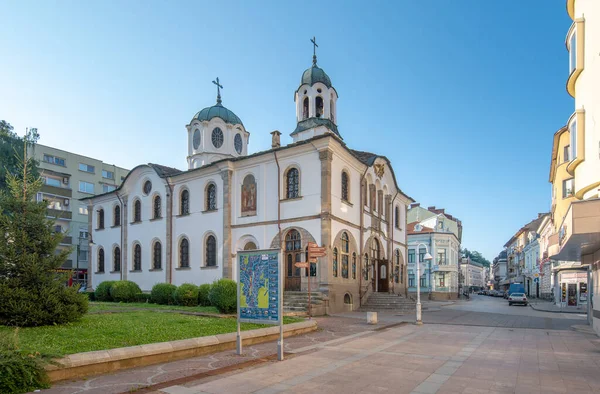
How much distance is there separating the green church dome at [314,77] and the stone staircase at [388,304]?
47.0ft

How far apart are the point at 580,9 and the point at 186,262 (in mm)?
24669

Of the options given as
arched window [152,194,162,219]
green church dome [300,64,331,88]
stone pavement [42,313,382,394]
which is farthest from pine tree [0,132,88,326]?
green church dome [300,64,331,88]

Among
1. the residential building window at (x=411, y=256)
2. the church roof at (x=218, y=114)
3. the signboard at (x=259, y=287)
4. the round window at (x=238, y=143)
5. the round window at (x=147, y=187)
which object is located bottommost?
the residential building window at (x=411, y=256)

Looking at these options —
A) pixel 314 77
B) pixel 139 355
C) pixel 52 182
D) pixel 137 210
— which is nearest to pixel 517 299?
pixel 314 77

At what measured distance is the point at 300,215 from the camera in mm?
23031

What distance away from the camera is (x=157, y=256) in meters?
30.8

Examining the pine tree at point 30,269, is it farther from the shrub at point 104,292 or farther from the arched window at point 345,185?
the shrub at point 104,292

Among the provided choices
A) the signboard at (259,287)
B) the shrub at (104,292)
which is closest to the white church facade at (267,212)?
the shrub at (104,292)

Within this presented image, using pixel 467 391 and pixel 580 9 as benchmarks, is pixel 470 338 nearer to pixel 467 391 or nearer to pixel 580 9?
pixel 467 391

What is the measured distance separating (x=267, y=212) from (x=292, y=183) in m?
2.23

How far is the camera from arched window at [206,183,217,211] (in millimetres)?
27625

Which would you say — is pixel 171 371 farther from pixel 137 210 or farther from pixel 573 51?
pixel 137 210

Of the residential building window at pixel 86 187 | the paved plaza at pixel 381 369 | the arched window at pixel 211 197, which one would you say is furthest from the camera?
the residential building window at pixel 86 187

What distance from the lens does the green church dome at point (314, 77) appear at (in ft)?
95.8
